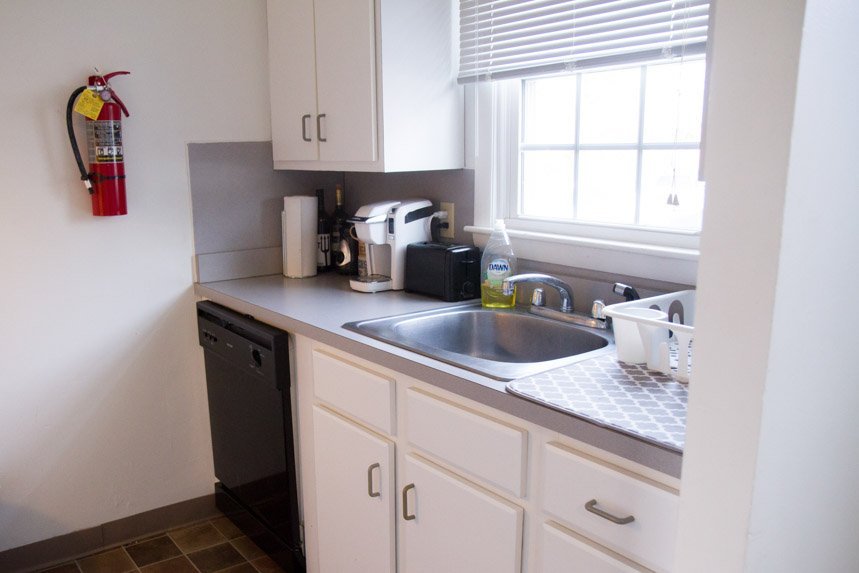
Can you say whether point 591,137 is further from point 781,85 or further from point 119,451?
point 119,451

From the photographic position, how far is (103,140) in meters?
2.36

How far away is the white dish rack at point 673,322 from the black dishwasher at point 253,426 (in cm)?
103

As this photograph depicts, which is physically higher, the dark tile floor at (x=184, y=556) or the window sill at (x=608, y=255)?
the window sill at (x=608, y=255)

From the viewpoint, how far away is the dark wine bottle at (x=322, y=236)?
2.82m

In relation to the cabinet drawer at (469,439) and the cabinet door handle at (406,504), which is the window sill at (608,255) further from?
the cabinet door handle at (406,504)

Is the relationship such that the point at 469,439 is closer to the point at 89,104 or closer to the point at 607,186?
the point at 607,186

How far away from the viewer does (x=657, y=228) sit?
1.99m

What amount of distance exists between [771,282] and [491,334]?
1323mm

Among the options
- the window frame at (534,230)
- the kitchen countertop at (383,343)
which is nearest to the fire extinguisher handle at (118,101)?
the kitchen countertop at (383,343)

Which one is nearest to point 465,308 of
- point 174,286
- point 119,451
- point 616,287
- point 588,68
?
point 616,287

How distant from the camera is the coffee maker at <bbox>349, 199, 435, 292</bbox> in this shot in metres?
2.45

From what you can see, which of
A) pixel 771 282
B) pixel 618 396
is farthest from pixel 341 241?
pixel 771 282

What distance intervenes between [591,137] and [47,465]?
2027 millimetres

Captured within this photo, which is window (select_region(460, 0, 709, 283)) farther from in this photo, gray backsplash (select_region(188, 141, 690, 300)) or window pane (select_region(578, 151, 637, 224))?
gray backsplash (select_region(188, 141, 690, 300))
